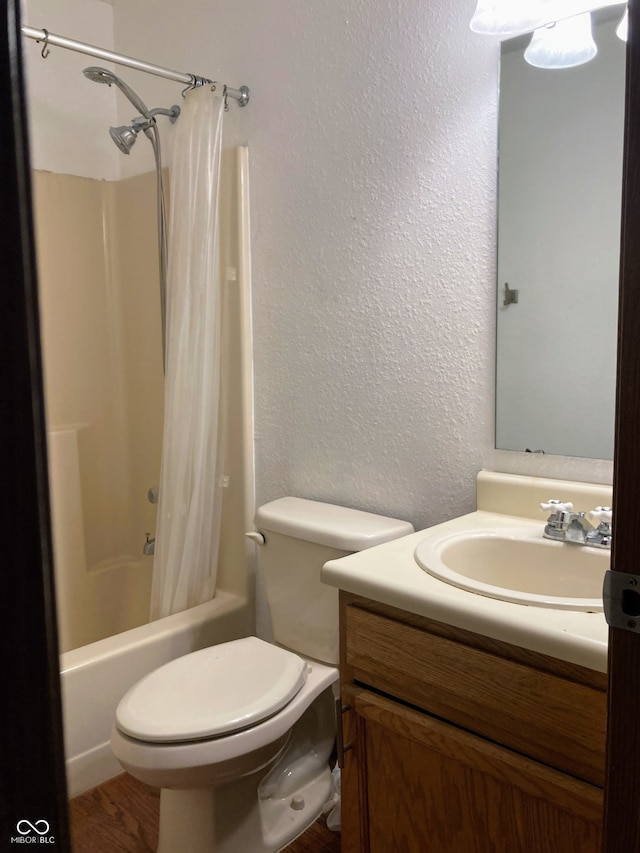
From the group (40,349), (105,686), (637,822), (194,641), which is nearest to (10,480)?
(40,349)

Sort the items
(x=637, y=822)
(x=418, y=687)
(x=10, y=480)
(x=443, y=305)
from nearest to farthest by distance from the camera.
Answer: (x=10, y=480), (x=637, y=822), (x=418, y=687), (x=443, y=305)

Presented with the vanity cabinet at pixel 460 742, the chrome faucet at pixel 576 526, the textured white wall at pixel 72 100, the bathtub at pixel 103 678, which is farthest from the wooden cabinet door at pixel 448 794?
the textured white wall at pixel 72 100

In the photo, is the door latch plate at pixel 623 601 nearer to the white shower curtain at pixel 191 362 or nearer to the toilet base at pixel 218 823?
the toilet base at pixel 218 823

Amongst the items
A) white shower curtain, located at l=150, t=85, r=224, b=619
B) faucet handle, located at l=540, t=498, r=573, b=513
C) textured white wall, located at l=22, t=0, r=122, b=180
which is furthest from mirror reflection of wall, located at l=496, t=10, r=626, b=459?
textured white wall, located at l=22, t=0, r=122, b=180

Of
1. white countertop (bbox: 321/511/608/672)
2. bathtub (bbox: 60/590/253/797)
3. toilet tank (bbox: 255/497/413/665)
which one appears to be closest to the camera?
white countertop (bbox: 321/511/608/672)

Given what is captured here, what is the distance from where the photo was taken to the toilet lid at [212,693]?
4.19ft

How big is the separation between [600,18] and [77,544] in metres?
2.08

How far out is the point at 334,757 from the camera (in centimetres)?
173

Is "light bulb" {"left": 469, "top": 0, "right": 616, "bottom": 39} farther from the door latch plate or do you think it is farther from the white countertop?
the door latch plate

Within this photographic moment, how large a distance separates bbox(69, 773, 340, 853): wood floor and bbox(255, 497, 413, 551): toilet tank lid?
27.4 inches

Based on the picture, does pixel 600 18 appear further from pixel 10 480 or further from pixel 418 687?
pixel 10 480

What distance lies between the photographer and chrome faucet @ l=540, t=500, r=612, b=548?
3.99 feet

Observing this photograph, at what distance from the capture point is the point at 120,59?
69.3 inches

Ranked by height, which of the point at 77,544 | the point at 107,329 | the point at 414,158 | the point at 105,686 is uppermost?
the point at 414,158
